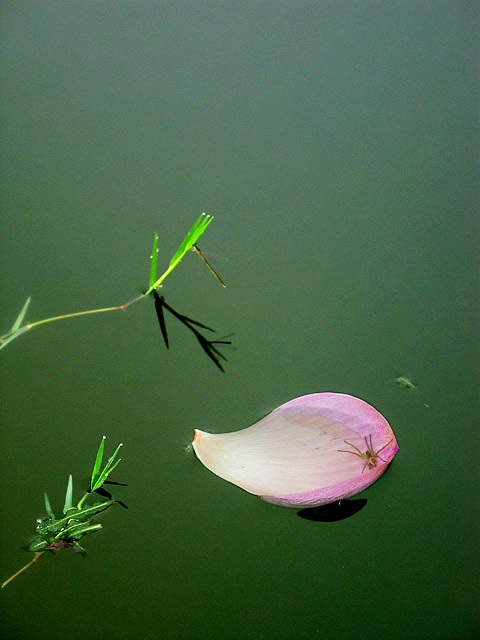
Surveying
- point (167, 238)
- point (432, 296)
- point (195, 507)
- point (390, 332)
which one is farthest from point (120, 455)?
point (432, 296)

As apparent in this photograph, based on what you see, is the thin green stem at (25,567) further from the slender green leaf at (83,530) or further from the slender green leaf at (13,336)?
the slender green leaf at (13,336)

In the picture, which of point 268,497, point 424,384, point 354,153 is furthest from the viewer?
point 354,153

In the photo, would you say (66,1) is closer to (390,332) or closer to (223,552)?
(390,332)

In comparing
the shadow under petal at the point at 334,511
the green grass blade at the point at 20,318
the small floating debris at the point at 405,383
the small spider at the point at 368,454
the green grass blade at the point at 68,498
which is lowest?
the shadow under petal at the point at 334,511

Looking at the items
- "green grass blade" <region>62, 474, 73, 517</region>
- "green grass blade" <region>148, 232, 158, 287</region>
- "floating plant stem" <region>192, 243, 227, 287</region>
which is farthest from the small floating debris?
"green grass blade" <region>62, 474, 73, 517</region>

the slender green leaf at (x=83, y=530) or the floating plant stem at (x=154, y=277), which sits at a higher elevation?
the floating plant stem at (x=154, y=277)

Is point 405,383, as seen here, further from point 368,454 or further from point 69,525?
point 69,525

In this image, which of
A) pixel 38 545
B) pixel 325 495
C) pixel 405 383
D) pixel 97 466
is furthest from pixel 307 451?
pixel 38 545

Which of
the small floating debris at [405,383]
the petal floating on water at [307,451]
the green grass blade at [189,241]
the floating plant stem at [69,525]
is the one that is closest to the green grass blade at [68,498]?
the floating plant stem at [69,525]
